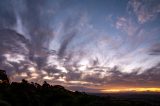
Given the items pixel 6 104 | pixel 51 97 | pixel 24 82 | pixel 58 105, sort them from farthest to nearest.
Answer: pixel 24 82, pixel 51 97, pixel 58 105, pixel 6 104

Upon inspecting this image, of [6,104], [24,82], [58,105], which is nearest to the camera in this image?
[6,104]

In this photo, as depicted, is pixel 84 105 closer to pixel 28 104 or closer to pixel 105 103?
pixel 105 103

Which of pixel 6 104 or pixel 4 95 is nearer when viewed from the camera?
pixel 6 104

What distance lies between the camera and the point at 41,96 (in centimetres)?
1116

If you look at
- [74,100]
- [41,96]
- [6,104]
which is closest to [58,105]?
[74,100]

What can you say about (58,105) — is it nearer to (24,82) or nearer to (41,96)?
(41,96)

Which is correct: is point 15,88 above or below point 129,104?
above

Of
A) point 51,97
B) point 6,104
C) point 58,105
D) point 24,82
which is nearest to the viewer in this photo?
point 6,104

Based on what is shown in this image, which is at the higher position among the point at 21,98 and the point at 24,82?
the point at 24,82

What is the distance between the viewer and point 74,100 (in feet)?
34.3

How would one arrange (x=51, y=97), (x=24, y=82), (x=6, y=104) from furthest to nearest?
(x=24, y=82) < (x=51, y=97) < (x=6, y=104)

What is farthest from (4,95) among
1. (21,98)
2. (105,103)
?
(105,103)

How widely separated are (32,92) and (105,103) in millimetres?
3784

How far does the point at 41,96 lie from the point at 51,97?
53cm
